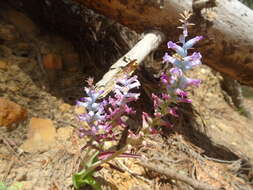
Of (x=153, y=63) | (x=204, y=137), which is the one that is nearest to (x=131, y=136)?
(x=204, y=137)

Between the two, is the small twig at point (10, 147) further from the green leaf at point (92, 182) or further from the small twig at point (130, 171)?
the small twig at point (130, 171)

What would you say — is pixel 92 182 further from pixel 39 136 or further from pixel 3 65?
pixel 3 65

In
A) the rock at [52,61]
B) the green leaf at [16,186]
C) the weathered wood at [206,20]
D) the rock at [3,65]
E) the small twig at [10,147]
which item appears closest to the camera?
the green leaf at [16,186]

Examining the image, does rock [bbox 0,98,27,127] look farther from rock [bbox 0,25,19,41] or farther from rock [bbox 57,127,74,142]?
rock [bbox 0,25,19,41]

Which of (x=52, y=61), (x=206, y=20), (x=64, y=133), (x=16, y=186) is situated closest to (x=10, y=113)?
(x=64, y=133)

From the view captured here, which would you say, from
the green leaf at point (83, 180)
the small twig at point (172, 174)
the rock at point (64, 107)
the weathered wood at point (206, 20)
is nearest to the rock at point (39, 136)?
the rock at point (64, 107)

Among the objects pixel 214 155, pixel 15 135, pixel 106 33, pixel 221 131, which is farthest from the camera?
pixel 221 131

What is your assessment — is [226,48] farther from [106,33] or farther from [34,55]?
[34,55]
